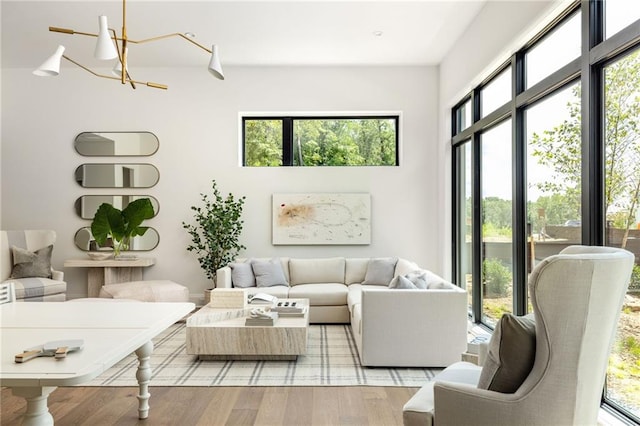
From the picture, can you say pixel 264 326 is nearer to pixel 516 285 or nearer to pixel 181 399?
pixel 181 399

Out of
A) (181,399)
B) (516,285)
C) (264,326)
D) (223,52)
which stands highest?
(223,52)

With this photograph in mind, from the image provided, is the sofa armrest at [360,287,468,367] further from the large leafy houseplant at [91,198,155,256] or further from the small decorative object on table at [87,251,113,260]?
the small decorative object on table at [87,251,113,260]

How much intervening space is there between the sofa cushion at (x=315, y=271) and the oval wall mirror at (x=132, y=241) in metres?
2.04

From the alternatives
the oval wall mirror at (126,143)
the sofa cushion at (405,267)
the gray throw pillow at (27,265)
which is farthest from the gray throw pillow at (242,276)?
the gray throw pillow at (27,265)

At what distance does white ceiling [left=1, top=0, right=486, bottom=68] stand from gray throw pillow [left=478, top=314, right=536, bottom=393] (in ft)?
12.3

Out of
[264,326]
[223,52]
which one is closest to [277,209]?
[223,52]

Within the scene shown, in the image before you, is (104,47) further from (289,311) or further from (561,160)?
(561,160)

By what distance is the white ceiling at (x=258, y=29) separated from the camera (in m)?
4.55

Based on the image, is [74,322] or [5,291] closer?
[74,322]

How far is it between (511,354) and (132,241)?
19.2 feet

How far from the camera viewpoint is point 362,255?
21.1 feet

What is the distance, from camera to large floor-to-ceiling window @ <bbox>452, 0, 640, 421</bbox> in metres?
2.51

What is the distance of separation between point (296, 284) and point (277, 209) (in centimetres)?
114

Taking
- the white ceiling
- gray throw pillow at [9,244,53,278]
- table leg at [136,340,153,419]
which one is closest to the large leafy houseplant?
gray throw pillow at [9,244,53,278]
